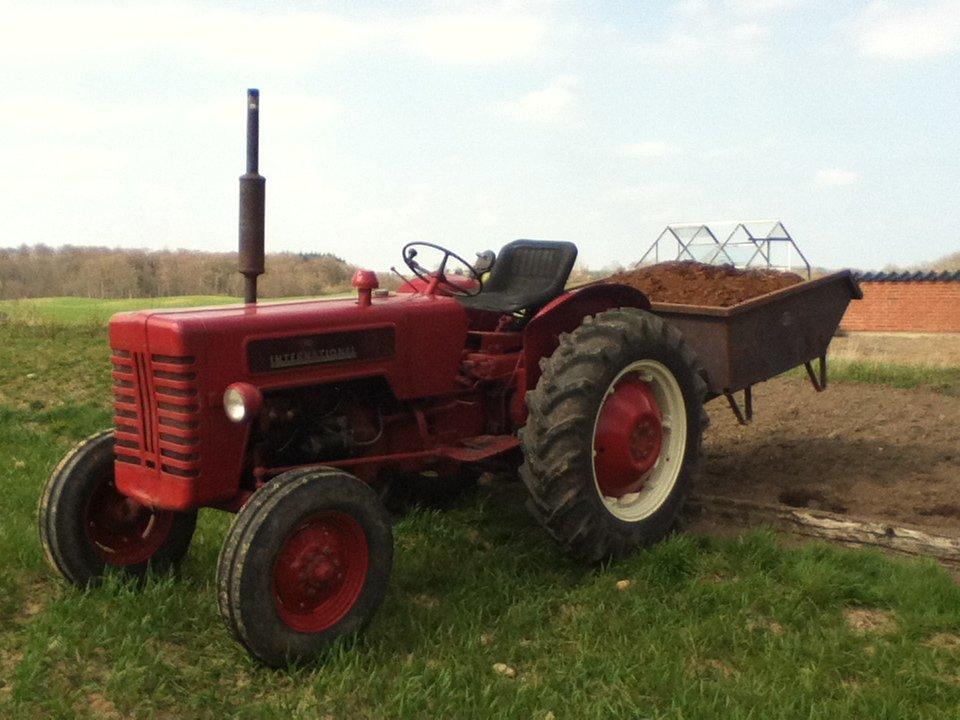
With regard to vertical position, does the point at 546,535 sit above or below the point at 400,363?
below

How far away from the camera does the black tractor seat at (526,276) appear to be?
4566 mm

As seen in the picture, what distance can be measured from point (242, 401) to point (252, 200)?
151 centimetres

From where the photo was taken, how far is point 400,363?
4.16 metres

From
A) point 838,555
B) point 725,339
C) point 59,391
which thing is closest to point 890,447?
point 725,339

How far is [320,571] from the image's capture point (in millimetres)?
3459

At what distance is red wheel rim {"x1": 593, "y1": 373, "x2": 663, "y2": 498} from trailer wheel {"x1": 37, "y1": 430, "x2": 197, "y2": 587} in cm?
188

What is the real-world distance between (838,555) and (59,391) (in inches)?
284

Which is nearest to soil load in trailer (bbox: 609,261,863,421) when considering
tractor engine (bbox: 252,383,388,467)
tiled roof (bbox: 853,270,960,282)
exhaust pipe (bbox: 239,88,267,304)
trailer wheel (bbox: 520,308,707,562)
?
trailer wheel (bbox: 520,308,707,562)

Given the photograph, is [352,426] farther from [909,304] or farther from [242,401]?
[909,304]

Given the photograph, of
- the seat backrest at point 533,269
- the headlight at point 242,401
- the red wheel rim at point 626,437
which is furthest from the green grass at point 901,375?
the headlight at point 242,401

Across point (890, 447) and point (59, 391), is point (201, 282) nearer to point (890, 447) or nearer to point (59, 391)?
point (59, 391)

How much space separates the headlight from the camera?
11.2 feet

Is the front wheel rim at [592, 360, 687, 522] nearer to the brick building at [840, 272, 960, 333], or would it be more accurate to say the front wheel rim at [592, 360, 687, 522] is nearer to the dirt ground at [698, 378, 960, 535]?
the dirt ground at [698, 378, 960, 535]

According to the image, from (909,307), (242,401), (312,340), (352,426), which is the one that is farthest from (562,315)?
(909,307)
